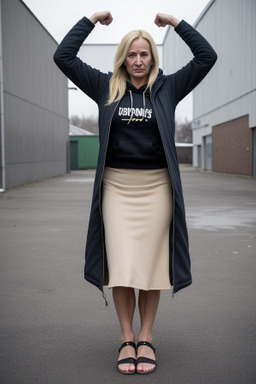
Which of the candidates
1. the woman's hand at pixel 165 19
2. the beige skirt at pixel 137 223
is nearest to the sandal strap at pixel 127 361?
the beige skirt at pixel 137 223

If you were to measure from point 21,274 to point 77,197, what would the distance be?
10.3m

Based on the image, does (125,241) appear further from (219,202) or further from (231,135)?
(231,135)

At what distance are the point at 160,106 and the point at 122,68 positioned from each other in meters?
0.35

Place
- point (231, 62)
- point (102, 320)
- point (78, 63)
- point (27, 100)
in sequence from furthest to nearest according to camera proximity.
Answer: point (231, 62) < point (27, 100) < point (102, 320) < point (78, 63)

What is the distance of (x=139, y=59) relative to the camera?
323 cm

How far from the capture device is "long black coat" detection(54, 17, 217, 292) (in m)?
3.25

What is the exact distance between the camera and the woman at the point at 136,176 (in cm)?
320

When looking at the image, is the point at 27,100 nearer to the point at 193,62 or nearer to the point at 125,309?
the point at 193,62

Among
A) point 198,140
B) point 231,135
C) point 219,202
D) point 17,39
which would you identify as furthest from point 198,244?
point 198,140

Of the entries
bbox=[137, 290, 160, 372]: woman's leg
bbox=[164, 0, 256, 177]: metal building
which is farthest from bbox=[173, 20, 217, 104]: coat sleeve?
bbox=[164, 0, 256, 177]: metal building

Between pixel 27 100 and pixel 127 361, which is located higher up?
pixel 27 100

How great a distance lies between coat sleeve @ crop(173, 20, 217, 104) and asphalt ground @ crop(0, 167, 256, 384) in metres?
1.66

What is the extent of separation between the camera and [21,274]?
A: 5.69 meters

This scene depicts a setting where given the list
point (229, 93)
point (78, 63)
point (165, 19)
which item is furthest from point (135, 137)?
point (229, 93)
